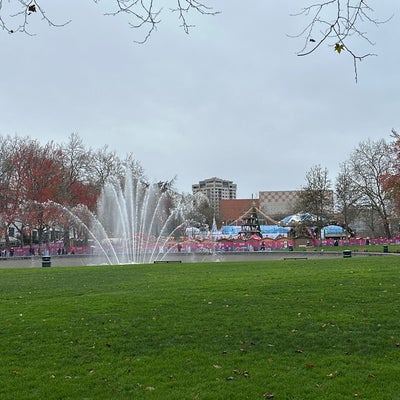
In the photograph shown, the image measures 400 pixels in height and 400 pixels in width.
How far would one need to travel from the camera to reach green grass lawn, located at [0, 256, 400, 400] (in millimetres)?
6230

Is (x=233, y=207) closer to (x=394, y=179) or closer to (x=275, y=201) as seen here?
(x=275, y=201)

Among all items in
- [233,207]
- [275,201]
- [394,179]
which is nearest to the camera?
[394,179]

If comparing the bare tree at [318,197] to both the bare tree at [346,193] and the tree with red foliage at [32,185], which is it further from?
the tree with red foliage at [32,185]

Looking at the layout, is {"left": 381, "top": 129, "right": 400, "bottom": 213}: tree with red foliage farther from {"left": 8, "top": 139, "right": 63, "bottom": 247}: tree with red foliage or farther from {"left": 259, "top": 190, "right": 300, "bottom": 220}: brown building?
{"left": 259, "top": 190, "right": 300, "bottom": 220}: brown building

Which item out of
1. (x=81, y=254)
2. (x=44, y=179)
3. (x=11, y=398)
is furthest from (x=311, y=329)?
(x=44, y=179)

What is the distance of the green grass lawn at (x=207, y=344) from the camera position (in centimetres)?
623

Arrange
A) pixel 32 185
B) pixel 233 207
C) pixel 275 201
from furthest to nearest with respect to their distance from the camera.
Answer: pixel 233 207 → pixel 275 201 → pixel 32 185

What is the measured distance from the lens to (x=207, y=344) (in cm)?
821

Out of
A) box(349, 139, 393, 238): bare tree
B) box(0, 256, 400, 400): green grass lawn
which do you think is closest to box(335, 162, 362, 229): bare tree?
box(349, 139, 393, 238): bare tree

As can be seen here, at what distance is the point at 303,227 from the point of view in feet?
214

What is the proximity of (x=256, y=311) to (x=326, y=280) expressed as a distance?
5616mm

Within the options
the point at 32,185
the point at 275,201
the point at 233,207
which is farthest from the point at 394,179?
the point at 233,207

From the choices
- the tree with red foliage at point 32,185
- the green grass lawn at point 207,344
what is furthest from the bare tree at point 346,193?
the green grass lawn at point 207,344

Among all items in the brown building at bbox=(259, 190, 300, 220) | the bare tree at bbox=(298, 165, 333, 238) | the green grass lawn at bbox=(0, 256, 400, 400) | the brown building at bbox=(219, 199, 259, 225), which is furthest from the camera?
the brown building at bbox=(219, 199, 259, 225)
